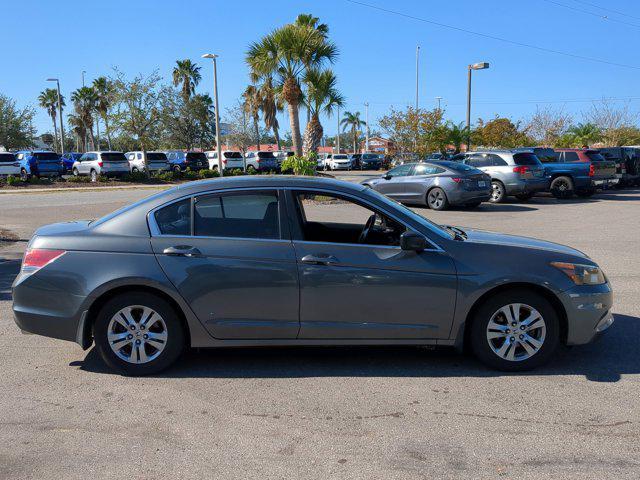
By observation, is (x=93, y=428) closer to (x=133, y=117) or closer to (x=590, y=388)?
(x=590, y=388)

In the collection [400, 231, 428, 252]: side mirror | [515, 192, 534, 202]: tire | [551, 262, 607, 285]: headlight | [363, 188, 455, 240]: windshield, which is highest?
[363, 188, 455, 240]: windshield

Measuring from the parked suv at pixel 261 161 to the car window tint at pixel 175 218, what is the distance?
37330 mm

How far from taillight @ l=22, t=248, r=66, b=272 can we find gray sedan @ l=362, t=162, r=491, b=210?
43.8 feet

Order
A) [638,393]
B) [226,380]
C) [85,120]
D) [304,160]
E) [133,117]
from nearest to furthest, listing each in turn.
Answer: [638,393] < [226,380] < [304,160] < [133,117] < [85,120]

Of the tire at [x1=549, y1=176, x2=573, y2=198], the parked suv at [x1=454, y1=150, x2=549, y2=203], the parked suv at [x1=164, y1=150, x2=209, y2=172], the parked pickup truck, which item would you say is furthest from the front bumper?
the parked suv at [x1=164, y1=150, x2=209, y2=172]

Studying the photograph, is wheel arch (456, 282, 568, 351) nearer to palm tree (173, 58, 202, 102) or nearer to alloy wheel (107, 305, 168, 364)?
alloy wheel (107, 305, 168, 364)

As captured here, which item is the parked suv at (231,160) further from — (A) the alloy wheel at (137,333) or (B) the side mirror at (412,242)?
(B) the side mirror at (412,242)

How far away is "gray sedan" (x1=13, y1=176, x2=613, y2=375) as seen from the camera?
178 inches

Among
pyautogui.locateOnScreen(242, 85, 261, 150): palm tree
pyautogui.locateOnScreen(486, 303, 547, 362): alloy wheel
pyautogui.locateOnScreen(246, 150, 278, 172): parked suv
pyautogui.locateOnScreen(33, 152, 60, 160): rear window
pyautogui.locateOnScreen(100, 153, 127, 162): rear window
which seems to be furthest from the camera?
pyautogui.locateOnScreen(242, 85, 261, 150): palm tree

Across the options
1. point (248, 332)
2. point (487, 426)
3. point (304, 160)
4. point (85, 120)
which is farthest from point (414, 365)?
point (85, 120)

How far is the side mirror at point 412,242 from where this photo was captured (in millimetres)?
4488

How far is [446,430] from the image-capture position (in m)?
3.75

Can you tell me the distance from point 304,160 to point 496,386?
1684cm

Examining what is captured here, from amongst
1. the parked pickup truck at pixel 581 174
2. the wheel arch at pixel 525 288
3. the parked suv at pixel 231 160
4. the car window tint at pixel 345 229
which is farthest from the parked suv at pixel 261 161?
the wheel arch at pixel 525 288
